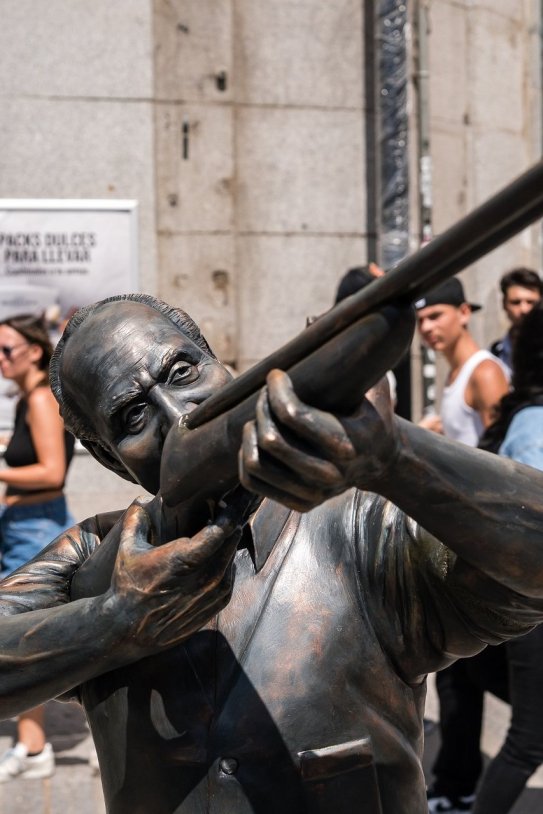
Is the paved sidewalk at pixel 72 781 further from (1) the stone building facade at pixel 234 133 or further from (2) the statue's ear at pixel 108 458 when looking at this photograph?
(2) the statue's ear at pixel 108 458

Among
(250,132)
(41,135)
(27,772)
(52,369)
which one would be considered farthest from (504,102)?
(52,369)

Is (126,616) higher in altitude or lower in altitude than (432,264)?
lower

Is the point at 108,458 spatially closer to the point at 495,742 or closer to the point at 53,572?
the point at 53,572

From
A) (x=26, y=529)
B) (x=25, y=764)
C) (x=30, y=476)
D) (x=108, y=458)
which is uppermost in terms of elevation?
(x=108, y=458)

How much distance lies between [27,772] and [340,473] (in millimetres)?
3992

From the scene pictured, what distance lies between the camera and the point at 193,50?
693 cm

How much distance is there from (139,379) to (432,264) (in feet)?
2.20

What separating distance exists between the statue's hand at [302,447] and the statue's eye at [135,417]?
1.59ft

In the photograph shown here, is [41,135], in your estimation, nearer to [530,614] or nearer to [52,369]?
[52,369]

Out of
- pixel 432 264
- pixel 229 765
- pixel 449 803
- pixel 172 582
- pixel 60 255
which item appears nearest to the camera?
pixel 432 264

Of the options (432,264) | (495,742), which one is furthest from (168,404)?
(495,742)

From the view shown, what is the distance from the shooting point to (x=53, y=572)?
6.35 feet

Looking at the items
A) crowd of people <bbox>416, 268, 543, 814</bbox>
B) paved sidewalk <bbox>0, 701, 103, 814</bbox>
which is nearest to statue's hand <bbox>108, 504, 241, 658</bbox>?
crowd of people <bbox>416, 268, 543, 814</bbox>

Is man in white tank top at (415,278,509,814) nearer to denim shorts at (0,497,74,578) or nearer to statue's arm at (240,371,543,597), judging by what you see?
denim shorts at (0,497,74,578)
